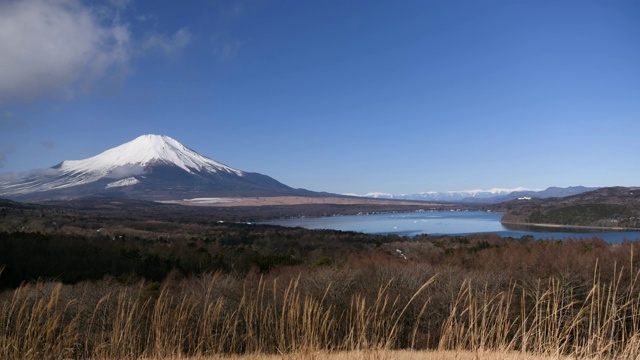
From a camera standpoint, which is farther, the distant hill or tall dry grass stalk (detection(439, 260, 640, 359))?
the distant hill

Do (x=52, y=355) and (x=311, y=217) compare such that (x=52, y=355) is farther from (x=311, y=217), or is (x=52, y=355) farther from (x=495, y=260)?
(x=311, y=217)

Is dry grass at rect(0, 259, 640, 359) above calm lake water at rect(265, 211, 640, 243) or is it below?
above

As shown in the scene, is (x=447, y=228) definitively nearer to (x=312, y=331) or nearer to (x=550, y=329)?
(x=550, y=329)

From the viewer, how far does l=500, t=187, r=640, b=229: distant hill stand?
97.1 meters

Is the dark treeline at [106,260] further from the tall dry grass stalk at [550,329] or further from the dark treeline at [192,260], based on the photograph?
the tall dry grass stalk at [550,329]

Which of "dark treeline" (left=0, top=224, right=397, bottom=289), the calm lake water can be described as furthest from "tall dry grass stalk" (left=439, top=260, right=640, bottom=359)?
the calm lake water

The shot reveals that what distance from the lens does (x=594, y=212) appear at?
347 feet

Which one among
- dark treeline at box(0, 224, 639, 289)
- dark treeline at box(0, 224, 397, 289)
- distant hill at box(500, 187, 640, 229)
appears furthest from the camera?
distant hill at box(500, 187, 640, 229)

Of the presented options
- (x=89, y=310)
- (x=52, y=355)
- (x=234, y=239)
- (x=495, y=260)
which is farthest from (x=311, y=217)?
(x=52, y=355)

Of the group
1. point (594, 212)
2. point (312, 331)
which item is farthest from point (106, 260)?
point (594, 212)

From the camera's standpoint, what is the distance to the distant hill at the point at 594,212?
9712 cm

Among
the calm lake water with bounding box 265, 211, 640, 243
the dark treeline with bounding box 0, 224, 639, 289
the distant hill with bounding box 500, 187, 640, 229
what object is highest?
the distant hill with bounding box 500, 187, 640, 229

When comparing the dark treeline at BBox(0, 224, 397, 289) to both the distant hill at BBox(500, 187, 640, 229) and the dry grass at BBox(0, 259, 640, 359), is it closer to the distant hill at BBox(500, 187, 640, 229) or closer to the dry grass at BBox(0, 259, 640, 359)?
the dry grass at BBox(0, 259, 640, 359)

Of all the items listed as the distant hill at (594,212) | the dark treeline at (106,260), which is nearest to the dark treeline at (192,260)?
the dark treeline at (106,260)
